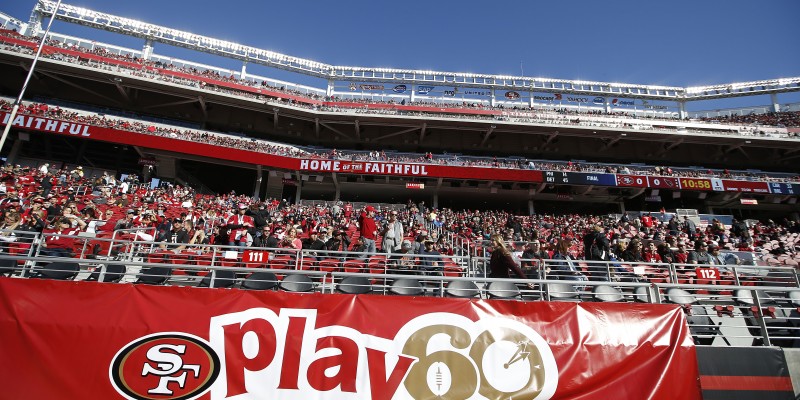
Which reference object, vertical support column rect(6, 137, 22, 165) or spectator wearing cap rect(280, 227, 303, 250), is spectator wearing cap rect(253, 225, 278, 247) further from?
vertical support column rect(6, 137, 22, 165)

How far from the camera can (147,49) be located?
32094 millimetres

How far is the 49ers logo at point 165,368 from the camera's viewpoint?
3.53 meters

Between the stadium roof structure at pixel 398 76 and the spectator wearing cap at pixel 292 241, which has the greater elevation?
the stadium roof structure at pixel 398 76

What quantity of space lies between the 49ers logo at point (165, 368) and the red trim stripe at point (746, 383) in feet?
15.9

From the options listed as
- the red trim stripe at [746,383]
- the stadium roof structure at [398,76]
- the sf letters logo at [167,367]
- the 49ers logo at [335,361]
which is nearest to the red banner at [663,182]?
the stadium roof structure at [398,76]

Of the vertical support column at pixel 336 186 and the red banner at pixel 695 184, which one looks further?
the vertical support column at pixel 336 186

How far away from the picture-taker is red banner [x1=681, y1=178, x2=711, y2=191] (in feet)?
80.0

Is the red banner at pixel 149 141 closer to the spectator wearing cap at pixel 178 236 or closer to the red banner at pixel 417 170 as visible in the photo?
the red banner at pixel 417 170

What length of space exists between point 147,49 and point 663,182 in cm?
4017

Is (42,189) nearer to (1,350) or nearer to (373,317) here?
(1,350)

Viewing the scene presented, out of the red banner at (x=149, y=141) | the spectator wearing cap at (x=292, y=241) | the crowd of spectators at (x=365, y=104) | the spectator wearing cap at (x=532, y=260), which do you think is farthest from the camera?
the crowd of spectators at (x=365, y=104)

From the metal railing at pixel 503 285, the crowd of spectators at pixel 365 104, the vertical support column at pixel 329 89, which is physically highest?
the vertical support column at pixel 329 89

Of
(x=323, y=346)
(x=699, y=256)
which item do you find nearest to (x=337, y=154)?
(x=699, y=256)

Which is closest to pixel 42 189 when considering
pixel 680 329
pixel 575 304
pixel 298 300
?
pixel 298 300
